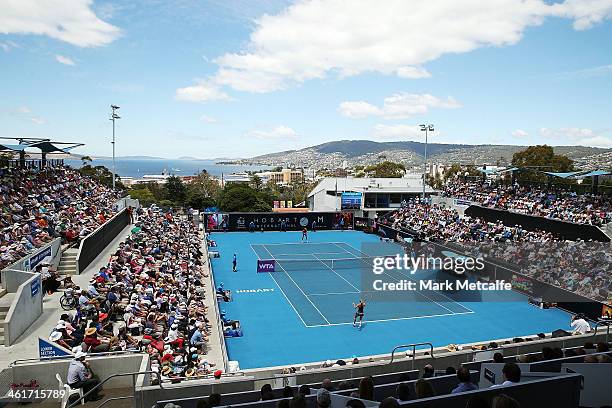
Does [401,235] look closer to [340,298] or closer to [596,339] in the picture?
[340,298]

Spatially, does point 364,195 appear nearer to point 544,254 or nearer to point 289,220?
point 289,220

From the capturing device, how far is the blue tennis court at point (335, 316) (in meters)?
18.3

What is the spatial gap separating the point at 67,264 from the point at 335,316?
12072mm

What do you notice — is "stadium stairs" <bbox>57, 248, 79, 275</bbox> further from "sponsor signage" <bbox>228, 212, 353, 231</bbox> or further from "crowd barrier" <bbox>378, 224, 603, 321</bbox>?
"sponsor signage" <bbox>228, 212, 353, 231</bbox>

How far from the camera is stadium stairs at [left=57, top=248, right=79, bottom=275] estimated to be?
1989 cm

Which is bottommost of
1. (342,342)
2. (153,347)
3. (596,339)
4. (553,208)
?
(342,342)

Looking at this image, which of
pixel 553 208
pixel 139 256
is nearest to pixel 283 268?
pixel 139 256

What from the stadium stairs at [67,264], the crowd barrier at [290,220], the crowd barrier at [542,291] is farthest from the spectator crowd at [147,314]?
the crowd barrier at [290,220]

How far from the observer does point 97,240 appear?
2381cm

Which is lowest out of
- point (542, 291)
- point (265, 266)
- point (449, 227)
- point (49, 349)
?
point (542, 291)

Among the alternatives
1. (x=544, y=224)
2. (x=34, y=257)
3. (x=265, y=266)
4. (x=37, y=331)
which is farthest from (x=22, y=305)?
(x=544, y=224)

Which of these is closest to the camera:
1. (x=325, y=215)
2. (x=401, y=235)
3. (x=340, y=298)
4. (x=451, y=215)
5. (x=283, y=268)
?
(x=340, y=298)

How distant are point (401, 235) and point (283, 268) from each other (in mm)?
12827

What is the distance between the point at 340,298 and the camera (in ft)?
82.4
